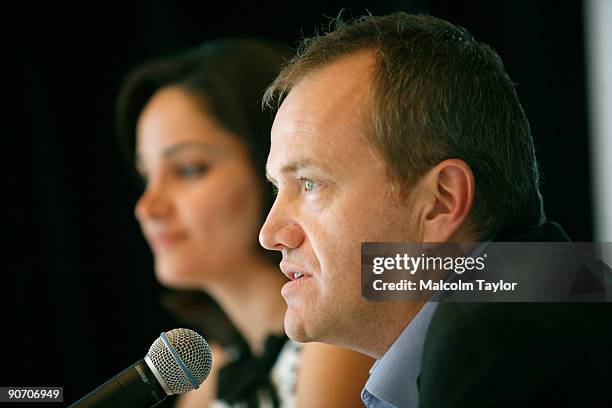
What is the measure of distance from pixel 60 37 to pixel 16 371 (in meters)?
1.13

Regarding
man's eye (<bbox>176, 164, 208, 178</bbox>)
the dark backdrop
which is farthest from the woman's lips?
the dark backdrop

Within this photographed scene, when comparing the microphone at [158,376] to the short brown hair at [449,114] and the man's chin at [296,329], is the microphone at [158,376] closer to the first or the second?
the man's chin at [296,329]

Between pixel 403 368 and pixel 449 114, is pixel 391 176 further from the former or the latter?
pixel 403 368

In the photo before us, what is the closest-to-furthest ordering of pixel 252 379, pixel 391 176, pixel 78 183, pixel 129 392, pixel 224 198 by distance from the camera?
pixel 129 392
pixel 391 176
pixel 252 379
pixel 224 198
pixel 78 183

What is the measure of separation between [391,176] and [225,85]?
114 cm

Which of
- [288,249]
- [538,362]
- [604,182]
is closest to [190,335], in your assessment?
[288,249]

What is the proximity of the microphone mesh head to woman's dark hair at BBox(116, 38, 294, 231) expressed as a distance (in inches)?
40.8

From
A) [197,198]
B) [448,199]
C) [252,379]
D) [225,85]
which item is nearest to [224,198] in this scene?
[197,198]

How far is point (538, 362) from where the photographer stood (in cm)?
86

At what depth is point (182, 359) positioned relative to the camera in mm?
1067

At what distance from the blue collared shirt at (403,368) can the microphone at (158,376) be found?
0.23 m

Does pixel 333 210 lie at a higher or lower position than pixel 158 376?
higher

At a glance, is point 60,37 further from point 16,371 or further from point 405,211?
point 405,211

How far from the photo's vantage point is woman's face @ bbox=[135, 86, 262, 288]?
212 cm
